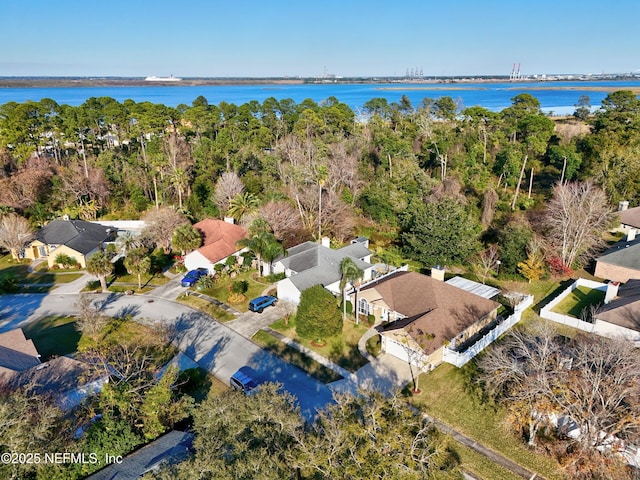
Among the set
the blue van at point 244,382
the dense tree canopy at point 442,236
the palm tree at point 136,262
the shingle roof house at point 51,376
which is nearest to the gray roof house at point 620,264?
the dense tree canopy at point 442,236

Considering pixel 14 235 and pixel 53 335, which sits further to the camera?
pixel 14 235

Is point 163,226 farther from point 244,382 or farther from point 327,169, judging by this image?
point 244,382

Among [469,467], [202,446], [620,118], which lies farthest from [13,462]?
[620,118]

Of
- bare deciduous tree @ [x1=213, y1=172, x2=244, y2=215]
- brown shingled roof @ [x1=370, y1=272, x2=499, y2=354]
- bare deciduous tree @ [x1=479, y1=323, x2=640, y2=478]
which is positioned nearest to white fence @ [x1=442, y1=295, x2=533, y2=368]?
brown shingled roof @ [x1=370, y1=272, x2=499, y2=354]

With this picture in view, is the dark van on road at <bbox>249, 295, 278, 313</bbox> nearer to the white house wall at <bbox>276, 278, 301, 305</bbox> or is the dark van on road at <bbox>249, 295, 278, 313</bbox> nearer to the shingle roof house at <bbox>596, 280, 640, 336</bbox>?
the white house wall at <bbox>276, 278, 301, 305</bbox>

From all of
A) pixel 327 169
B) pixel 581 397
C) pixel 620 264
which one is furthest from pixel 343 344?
pixel 620 264

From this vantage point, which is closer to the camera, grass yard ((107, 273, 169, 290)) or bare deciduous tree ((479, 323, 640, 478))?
bare deciduous tree ((479, 323, 640, 478))

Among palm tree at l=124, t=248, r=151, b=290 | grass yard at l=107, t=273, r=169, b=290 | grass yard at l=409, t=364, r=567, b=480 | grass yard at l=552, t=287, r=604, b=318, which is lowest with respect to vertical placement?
grass yard at l=107, t=273, r=169, b=290

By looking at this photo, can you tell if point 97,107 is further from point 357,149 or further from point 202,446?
point 202,446
